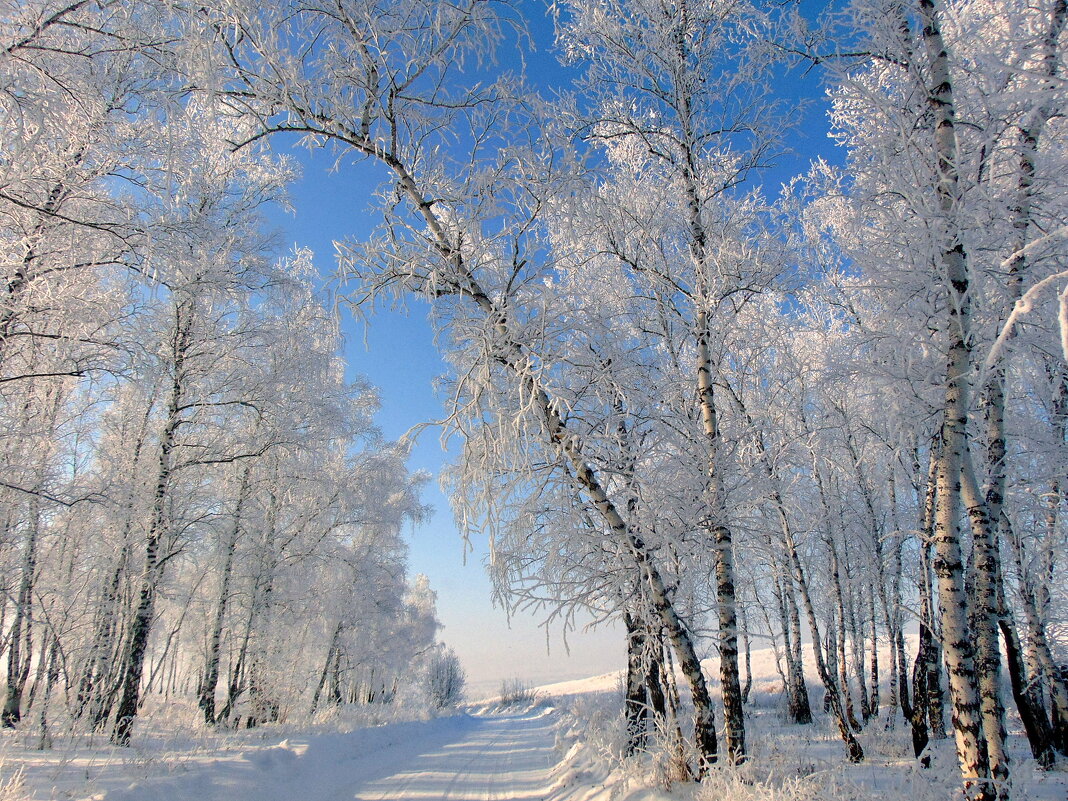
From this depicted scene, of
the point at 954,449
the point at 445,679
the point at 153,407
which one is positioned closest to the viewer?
the point at 954,449

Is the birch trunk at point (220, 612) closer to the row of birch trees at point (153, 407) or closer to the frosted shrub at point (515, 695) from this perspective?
the row of birch trees at point (153, 407)

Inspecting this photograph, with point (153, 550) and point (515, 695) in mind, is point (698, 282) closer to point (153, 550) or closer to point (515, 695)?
point (153, 550)

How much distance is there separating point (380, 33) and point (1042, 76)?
4982 millimetres

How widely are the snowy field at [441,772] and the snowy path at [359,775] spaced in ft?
0.07

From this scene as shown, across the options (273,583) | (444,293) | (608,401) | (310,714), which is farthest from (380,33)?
(310,714)

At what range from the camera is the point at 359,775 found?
27.5 ft

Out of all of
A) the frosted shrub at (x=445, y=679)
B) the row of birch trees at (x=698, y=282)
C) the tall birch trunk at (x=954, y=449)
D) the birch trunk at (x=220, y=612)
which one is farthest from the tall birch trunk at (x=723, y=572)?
the frosted shrub at (x=445, y=679)

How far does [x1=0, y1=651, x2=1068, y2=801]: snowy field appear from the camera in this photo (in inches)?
190

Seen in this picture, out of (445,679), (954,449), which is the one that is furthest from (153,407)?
(445,679)

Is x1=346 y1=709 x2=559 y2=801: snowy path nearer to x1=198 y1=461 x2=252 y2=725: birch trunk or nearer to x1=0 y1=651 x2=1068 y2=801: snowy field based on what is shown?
x1=0 y1=651 x2=1068 y2=801: snowy field

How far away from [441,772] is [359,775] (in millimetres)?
1435

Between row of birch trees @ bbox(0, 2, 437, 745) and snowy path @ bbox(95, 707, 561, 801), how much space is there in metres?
3.11

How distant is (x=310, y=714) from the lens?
15.9 metres

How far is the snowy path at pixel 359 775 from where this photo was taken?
6074mm
